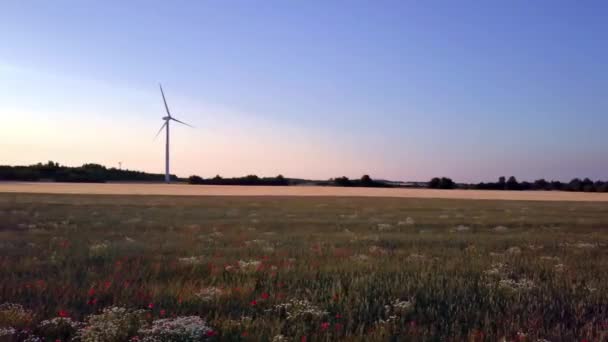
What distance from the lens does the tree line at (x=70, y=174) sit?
10738cm

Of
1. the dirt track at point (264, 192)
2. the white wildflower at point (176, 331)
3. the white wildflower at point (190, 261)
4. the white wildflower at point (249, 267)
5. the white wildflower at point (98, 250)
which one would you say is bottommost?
the white wildflower at point (98, 250)

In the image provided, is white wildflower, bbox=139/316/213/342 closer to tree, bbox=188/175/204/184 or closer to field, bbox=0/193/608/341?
field, bbox=0/193/608/341

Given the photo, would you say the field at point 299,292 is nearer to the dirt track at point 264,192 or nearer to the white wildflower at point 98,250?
the white wildflower at point 98,250

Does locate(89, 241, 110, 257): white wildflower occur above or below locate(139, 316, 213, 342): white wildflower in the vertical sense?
below

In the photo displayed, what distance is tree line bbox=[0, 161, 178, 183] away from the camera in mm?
107375

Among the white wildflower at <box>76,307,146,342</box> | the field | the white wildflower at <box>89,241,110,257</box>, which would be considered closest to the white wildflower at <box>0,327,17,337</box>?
the field

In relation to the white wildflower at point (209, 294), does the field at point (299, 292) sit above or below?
below

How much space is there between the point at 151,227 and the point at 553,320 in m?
19.6

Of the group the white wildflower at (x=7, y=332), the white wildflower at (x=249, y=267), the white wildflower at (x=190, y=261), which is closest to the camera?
the white wildflower at (x=7, y=332)

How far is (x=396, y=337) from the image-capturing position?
602cm

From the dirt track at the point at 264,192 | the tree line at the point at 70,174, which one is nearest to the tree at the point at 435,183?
the dirt track at the point at 264,192

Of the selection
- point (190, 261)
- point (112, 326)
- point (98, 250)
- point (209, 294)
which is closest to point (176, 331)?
point (112, 326)

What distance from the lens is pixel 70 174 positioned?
112m

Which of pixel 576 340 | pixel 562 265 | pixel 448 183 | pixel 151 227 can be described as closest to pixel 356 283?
pixel 576 340
